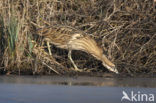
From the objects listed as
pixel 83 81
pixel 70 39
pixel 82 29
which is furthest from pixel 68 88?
pixel 82 29

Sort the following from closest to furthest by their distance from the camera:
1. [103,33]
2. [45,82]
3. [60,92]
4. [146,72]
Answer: [60,92]
[45,82]
[146,72]
[103,33]

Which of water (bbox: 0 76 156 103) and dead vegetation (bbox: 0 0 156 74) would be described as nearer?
water (bbox: 0 76 156 103)

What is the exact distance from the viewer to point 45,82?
25.5 ft

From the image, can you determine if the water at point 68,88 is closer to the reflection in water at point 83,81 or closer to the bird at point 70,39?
the reflection in water at point 83,81

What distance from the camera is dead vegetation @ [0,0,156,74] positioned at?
29.3 feet

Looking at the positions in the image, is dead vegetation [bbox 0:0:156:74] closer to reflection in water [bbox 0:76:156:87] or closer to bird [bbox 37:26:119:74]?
bird [bbox 37:26:119:74]

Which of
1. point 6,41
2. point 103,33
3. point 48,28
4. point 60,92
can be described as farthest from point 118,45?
point 60,92

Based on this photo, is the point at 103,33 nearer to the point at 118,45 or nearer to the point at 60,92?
the point at 118,45

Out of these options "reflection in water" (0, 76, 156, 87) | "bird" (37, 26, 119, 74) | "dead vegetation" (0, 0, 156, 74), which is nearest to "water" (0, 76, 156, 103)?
"reflection in water" (0, 76, 156, 87)

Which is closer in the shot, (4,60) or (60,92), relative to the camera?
(60,92)

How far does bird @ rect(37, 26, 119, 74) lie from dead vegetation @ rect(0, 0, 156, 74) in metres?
0.14

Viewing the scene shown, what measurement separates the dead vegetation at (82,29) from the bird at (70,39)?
0.14 meters

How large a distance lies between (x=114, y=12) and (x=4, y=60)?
2.44m

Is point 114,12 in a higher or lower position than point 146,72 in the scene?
higher
